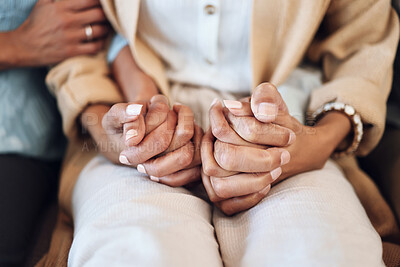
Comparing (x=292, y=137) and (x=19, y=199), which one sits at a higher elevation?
(x=292, y=137)

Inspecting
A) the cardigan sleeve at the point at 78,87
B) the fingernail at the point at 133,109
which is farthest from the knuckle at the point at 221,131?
the cardigan sleeve at the point at 78,87

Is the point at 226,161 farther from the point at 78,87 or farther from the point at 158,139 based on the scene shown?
the point at 78,87

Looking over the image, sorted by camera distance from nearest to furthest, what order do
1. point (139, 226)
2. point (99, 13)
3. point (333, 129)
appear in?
point (139, 226) → point (333, 129) → point (99, 13)

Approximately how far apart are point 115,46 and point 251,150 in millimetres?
378

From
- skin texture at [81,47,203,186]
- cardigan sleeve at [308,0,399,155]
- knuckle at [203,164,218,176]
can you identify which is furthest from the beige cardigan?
knuckle at [203,164,218,176]

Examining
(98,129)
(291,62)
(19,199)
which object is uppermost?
(291,62)

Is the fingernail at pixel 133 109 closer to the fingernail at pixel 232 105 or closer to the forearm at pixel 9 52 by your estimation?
the fingernail at pixel 232 105

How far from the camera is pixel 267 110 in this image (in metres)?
0.42

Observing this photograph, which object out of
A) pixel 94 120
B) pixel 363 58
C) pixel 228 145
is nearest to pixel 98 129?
pixel 94 120

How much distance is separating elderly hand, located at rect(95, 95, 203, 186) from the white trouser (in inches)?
0.9

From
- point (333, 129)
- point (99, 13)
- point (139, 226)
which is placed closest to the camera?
point (139, 226)

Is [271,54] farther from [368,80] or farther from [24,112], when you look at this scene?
[24,112]

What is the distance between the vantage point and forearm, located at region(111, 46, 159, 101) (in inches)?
23.0

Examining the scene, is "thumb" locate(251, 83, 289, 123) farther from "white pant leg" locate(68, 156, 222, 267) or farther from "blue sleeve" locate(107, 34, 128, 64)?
"blue sleeve" locate(107, 34, 128, 64)
